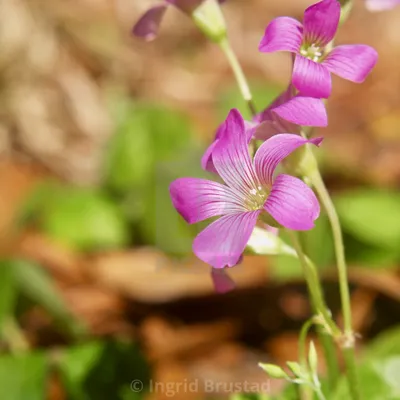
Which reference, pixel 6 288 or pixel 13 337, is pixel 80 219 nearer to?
pixel 13 337

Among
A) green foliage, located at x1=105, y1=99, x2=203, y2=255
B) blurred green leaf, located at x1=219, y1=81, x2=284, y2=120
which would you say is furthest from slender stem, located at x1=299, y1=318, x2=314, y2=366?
blurred green leaf, located at x1=219, y1=81, x2=284, y2=120

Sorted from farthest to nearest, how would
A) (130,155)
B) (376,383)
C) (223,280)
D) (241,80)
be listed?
(130,155), (376,383), (241,80), (223,280)


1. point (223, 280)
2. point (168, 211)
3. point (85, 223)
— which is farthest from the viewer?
point (85, 223)

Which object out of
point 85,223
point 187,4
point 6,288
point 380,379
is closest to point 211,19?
point 187,4

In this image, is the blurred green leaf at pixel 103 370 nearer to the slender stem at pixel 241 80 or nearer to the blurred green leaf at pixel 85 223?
the slender stem at pixel 241 80

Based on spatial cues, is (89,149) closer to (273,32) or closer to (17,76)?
(17,76)

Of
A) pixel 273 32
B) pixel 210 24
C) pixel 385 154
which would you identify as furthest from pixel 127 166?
pixel 273 32

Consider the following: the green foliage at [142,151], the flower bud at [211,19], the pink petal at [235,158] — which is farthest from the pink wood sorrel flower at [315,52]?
the green foliage at [142,151]
